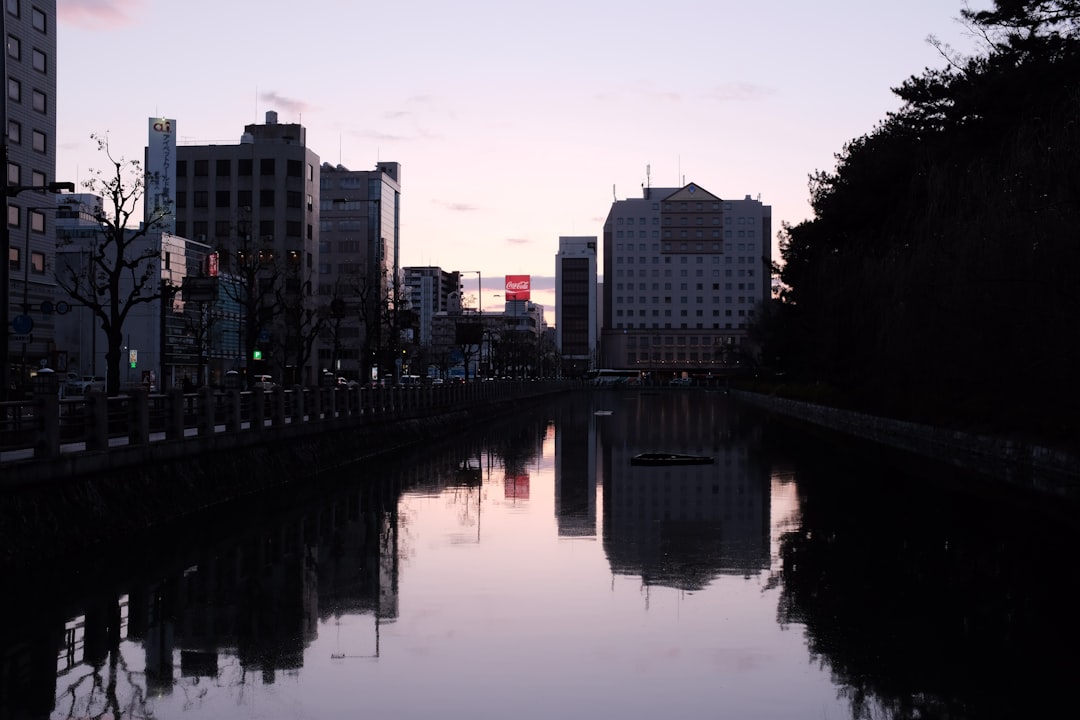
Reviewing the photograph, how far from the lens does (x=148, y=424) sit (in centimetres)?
1870

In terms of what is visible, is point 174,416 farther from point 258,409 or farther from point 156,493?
point 258,409

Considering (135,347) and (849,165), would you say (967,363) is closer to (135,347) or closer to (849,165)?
(849,165)

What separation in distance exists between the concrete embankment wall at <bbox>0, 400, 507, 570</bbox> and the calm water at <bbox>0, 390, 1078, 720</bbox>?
2.99 ft

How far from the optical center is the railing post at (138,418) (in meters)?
18.3

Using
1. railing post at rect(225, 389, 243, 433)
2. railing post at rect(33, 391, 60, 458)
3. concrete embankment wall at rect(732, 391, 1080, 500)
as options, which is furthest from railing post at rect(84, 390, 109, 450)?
concrete embankment wall at rect(732, 391, 1080, 500)

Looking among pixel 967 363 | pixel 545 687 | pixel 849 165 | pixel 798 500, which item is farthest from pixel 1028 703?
pixel 849 165

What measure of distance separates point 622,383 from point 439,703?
187m

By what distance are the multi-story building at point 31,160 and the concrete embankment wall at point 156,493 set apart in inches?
1792

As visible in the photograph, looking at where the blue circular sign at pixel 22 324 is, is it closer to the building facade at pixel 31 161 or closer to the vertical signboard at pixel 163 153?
the building facade at pixel 31 161

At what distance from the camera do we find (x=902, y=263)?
124 feet

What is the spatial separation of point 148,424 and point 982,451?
76.1 ft

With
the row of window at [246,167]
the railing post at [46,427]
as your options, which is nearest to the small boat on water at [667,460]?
the railing post at [46,427]

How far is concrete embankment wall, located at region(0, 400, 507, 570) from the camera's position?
13836mm

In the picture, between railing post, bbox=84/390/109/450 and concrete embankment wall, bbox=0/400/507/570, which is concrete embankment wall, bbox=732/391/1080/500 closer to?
concrete embankment wall, bbox=0/400/507/570
